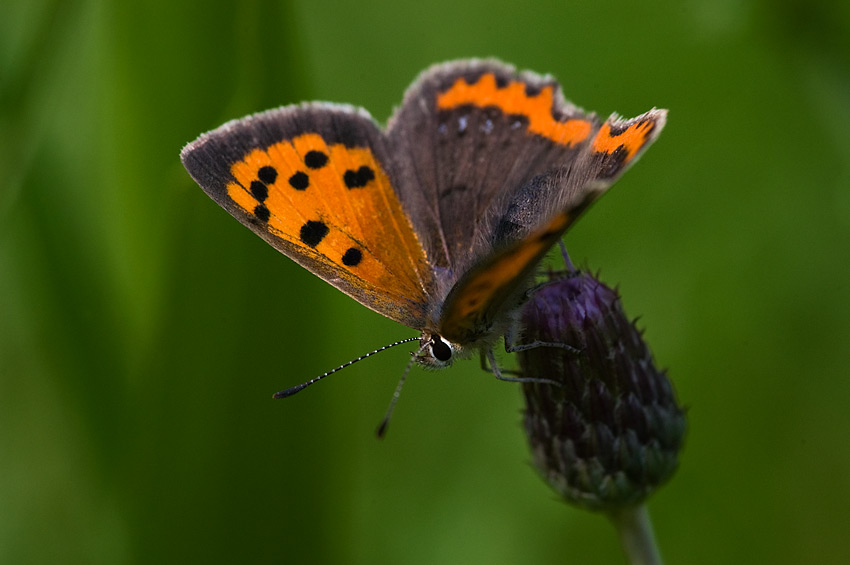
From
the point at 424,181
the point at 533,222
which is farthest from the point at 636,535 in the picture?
the point at 424,181

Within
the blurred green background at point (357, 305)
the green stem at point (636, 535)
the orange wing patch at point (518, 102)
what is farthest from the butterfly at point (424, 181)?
the green stem at point (636, 535)

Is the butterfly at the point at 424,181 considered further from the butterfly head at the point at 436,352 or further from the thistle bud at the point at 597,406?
the thistle bud at the point at 597,406

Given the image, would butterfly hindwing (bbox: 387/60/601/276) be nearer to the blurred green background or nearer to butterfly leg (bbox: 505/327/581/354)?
butterfly leg (bbox: 505/327/581/354)

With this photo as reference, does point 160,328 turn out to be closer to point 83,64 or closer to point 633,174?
point 83,64

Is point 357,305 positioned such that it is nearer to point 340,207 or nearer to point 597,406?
point 340,207

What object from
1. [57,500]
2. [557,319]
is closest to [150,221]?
[57,500]

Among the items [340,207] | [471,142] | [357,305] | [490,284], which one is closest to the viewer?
[490,284]
